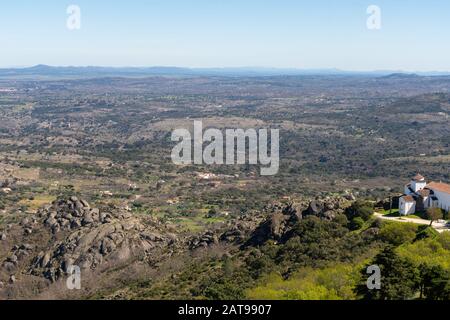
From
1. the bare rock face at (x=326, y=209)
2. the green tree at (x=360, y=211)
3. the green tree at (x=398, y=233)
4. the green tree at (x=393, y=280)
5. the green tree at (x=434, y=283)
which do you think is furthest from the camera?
the bare rock face at (x=326, y=209)

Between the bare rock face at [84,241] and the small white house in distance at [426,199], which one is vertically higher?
the small white house in distance at [426,199]

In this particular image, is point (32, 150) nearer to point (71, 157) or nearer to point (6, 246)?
point (71, 157)

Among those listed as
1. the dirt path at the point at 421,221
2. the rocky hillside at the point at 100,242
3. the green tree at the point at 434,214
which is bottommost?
the rocky hillside at the point at 100,242

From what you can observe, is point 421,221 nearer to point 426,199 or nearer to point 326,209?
point 426,199

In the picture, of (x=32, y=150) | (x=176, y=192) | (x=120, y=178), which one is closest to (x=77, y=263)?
(x=176, y=192)

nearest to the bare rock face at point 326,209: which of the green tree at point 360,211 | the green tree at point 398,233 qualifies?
the green tree at point 360,211

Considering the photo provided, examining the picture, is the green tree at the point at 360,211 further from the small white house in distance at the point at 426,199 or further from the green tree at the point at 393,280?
the green tree at the point at 393,280

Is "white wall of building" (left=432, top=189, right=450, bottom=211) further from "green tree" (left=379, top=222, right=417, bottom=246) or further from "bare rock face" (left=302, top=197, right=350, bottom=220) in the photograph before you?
"bare rock face" (left=302, top=197, right=350, bottom=220)

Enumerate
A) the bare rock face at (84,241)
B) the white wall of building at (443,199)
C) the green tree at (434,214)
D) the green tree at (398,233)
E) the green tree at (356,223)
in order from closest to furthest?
the green tree at (398,233) → the green tree at (434,214) → the green tree at (356,223) → the white wall of building at (443,199) → the bare rock face at (84,241)

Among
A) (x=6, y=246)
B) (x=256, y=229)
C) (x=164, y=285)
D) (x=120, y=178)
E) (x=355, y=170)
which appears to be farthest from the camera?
(x=355, y=170)

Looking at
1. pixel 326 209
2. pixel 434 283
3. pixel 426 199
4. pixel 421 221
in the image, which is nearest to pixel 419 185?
pixel 426 199
